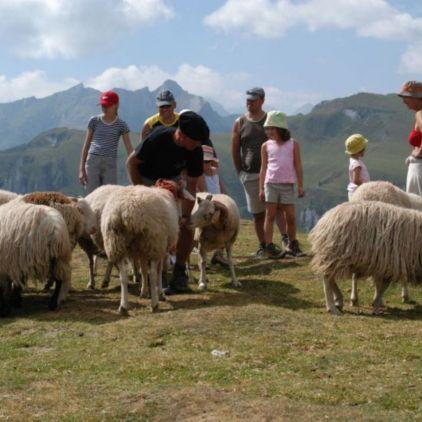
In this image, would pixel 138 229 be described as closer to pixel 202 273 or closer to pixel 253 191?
pixel 202 273

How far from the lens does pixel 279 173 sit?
12703mm

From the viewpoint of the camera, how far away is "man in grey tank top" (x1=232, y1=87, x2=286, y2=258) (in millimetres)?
13281

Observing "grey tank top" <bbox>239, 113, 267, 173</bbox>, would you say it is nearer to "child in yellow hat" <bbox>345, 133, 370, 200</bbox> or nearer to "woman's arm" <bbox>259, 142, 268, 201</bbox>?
"woman's arm" <bbox>259, 142, 268, 201</bbox>

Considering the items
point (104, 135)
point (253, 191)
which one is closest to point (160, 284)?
point (104, 135)

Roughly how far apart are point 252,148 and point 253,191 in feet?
3.10

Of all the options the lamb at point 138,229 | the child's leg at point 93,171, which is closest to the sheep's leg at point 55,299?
the lamb at point 138,229

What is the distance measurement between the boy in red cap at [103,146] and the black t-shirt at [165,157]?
97.6 inches

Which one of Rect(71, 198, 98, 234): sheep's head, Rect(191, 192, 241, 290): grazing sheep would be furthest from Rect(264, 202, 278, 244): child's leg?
Rect(71, 198, 98, 234): sheep's head

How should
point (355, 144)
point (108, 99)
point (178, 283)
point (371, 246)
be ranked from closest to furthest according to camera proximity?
1. point (371, 246)
2. point (178, 283)
3. point (355, 144)
4. point (108, 99)

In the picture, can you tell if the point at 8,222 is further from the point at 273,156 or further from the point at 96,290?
the point at 273,156

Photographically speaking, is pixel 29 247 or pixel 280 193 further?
pixel 280 193

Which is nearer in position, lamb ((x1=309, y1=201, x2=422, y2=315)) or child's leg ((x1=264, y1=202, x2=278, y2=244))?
lamb ((x1=309, y1=201, x2=422, y2=315))

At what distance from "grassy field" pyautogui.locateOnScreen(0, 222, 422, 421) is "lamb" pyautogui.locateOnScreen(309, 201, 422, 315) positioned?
0.57 meters

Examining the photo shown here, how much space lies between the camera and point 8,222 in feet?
31.0
